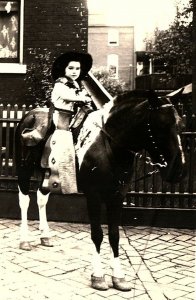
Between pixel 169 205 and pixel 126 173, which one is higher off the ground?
pixel 126 173

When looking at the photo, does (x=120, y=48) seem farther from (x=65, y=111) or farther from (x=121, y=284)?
(x=121, y=284)

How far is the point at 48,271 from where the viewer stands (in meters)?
5.60

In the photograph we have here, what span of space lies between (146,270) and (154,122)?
194 centimetres

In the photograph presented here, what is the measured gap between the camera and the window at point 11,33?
11.8 metres

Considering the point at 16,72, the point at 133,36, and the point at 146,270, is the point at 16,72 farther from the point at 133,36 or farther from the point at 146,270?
the point at 133,36

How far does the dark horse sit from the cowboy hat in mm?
830

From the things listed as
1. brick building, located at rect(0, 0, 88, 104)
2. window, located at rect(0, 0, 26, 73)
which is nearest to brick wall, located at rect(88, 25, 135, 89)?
window, located at rect(0, 0, 26, 73)

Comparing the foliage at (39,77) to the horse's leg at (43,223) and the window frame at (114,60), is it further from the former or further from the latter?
the window frame at (114,60)

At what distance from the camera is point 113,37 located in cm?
5572


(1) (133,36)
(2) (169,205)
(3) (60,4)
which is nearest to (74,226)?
(2) (169,205)

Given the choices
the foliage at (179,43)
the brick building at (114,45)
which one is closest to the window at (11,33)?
the foliage at (179,43)

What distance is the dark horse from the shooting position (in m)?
4.70

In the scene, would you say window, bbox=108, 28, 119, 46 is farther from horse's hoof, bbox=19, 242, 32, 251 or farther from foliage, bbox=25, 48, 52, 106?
horse's hoof, bbox=19, 242, 32, 251

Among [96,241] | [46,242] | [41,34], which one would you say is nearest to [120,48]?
[41,34]
